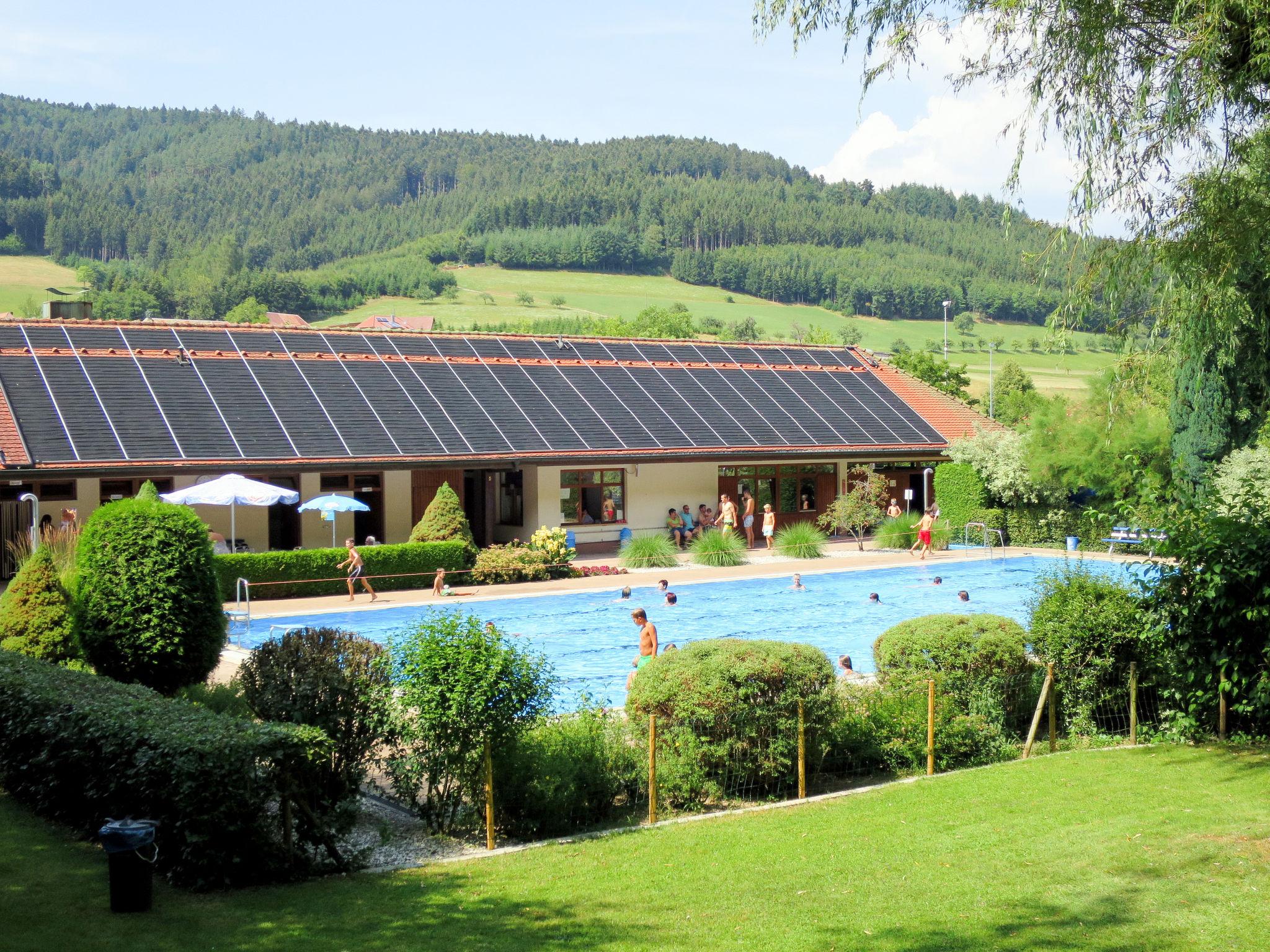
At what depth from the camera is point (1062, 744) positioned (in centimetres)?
1262

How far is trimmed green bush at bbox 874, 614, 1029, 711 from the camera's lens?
40.9 ft

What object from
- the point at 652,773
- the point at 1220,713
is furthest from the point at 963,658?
the point at 652,773

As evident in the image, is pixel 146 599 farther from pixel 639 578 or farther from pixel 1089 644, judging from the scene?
pixel 639 578

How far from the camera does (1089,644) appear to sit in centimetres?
1287

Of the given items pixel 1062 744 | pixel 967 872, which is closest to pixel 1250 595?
pixel 1062 744

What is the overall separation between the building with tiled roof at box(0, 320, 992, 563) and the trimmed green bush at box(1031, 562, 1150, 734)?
1834cm

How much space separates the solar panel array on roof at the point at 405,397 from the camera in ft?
87.2

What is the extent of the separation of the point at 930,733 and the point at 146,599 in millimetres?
8728

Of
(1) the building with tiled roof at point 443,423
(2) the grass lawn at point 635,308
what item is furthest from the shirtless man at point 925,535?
(2) the grass lawn at point 635,308

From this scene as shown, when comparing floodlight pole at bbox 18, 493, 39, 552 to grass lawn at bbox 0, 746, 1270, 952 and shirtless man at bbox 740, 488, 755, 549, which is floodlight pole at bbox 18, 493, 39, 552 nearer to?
grass lawn at bbox 0, 746, 1270, 952

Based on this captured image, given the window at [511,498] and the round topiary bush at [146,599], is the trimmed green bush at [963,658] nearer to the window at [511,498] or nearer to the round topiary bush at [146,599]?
the round topiary bush at [146,599]

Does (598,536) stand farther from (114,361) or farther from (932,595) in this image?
(114,361)

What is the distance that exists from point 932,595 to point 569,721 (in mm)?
18220

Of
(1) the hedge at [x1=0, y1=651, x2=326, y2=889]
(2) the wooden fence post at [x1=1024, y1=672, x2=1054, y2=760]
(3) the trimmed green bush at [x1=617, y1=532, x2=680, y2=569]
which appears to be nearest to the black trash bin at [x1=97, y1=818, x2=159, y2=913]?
(1) the hedge at [x1=0, y1=651, x2=326, y2=889]
